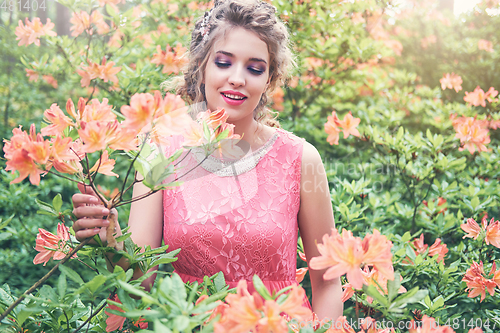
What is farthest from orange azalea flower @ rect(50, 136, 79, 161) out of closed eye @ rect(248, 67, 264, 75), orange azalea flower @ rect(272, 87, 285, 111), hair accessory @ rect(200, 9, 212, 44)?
→ orange azalea flower @ rect(272, 87, 285, 111)

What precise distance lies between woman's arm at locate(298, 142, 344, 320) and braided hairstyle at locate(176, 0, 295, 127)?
49 centimetres

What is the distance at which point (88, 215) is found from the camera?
814 millimetres

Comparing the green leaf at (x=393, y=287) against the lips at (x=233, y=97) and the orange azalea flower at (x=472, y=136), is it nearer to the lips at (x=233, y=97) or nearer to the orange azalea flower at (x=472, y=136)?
the lips at (x=233, y=97)

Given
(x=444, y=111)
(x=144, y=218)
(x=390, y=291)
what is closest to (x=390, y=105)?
(x=444, y=111)

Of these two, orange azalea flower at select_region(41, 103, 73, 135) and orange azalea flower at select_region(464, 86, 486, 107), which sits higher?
orange azalea flower at select_region(41, 103, 73, 135)

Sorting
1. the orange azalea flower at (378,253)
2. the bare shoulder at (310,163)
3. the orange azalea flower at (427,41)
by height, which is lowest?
the bare shoulder at (310,163)

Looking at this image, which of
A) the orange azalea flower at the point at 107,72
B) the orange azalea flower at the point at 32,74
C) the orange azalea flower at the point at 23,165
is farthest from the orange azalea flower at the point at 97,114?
the orange azalea flower at the point at 32,74

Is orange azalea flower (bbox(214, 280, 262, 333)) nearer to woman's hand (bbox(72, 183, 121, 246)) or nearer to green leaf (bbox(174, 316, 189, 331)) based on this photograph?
green leaf (bbox(174, 316, 189, 331))

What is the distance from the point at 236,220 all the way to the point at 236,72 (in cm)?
61

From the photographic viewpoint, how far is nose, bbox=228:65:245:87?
4.58 feet

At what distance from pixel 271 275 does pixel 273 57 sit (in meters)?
0.97

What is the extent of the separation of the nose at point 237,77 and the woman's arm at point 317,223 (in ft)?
1.62

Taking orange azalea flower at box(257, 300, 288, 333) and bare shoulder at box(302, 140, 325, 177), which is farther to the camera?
bare shoulder at box(302, 140, 325, 177)

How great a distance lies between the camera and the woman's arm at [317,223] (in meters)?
1.49
